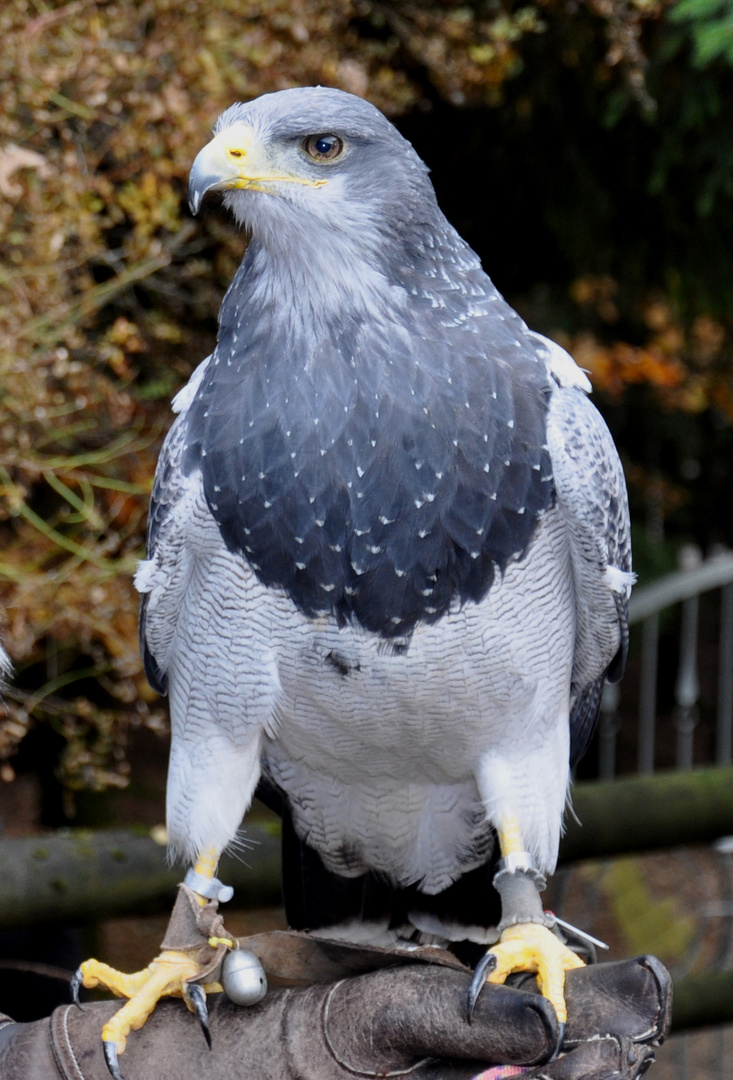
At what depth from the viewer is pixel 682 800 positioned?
3.74 meters

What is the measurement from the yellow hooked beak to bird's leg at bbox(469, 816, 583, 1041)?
131 cm

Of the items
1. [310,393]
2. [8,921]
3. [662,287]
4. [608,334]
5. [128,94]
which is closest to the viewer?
[310,393]

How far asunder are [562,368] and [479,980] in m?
1.17

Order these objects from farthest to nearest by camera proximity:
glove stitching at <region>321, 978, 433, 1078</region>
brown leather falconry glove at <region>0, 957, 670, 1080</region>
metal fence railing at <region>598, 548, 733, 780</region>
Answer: metal fence railing at <region>598, 548, 733, 780</region>, glove stitching at <region>321, 978, 433, 1078</region>, brown leather falconry glove at <region>0, 957, 670, 1080</region>

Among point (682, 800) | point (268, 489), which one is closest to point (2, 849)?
point (268, 489)

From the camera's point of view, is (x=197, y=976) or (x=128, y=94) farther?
(x=128, y=94)

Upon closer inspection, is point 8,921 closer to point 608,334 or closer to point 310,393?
point 310,393

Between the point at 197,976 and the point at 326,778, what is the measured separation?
18.9 inches

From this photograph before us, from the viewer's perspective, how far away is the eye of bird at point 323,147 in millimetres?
2215

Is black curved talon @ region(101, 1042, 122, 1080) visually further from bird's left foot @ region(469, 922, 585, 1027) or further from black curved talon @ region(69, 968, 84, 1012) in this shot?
bird's left foot @ region(469, 922, 585, 1027)

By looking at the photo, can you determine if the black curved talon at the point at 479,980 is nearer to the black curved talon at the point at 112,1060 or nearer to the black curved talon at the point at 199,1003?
the black curved talon at the point at 199,1003

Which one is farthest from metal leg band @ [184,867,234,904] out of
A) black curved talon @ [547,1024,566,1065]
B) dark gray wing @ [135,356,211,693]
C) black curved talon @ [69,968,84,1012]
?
black curved talon @ [547,1024,566,1065]

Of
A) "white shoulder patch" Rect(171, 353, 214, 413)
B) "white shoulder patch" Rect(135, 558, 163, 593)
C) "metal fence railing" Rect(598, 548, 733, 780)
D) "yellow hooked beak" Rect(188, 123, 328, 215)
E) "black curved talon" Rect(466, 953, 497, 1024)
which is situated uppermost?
"yellow hooked beak" Rect(188, 123, 328, 215)

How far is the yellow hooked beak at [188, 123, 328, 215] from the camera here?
2158 mm
